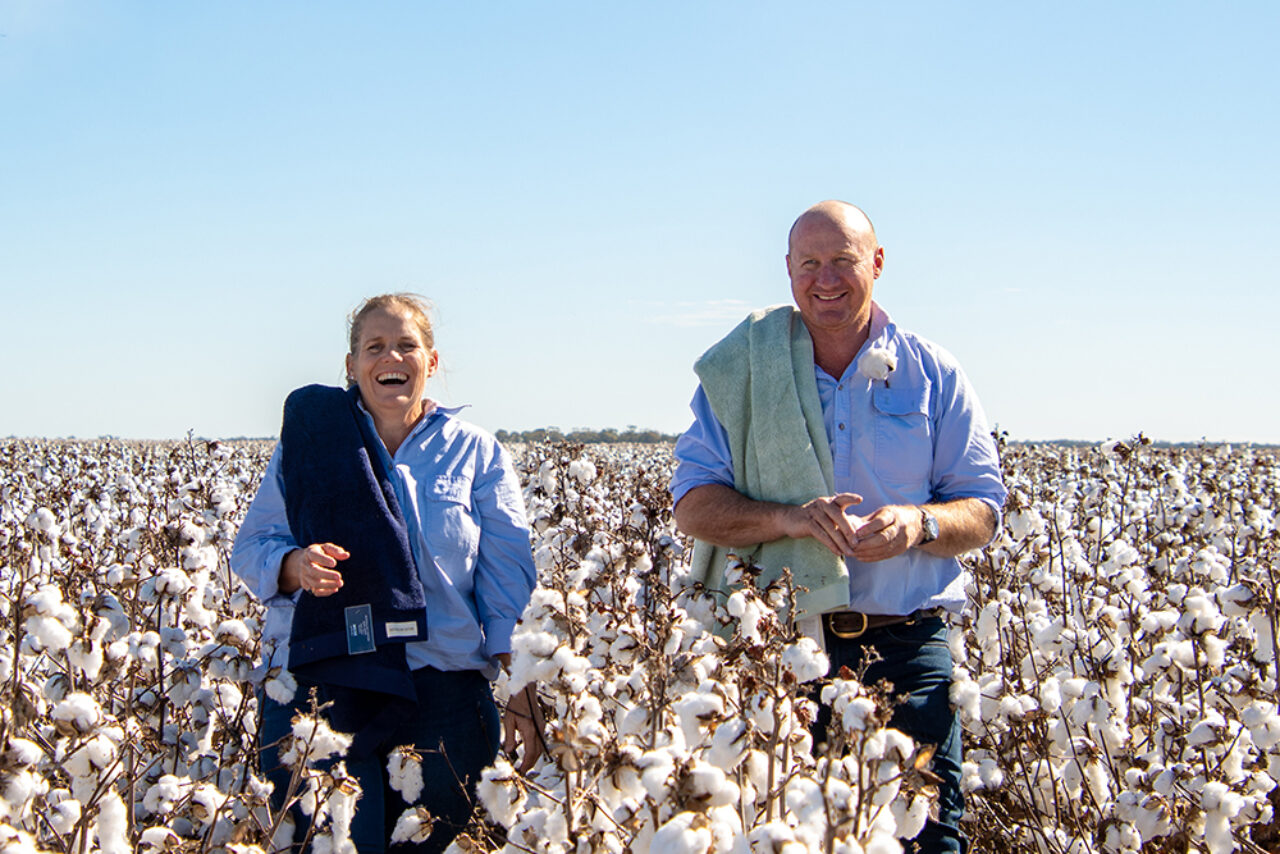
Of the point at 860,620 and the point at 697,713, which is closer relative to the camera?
the point at 697,713

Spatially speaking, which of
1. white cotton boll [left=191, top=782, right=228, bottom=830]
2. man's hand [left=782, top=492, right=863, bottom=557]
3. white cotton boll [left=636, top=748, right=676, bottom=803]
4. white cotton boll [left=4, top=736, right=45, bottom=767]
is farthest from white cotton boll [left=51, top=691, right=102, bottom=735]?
man's hand [left=782, top=492, right=863, bottom=557]

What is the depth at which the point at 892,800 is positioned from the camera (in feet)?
7.36

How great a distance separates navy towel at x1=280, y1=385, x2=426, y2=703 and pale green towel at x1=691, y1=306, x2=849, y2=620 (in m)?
1.01

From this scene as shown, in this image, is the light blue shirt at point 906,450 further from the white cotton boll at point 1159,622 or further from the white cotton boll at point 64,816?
the white cotton boll at point 64,816

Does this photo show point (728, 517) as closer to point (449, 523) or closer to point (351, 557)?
point (449, 523)

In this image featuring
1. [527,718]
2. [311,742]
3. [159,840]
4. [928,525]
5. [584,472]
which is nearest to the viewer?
[159,840]

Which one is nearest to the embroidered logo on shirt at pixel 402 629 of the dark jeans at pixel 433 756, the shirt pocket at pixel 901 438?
the dark jeans at pixel 433 756

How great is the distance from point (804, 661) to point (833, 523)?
0.80m

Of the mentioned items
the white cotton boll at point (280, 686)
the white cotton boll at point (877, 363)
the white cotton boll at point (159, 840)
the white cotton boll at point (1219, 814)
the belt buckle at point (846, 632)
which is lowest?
the white cotton boll at point (1219, 814)

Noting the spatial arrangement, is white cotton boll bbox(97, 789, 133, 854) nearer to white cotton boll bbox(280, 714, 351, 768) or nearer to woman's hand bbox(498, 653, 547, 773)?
white cotton boll bbox(280, 714, 351, 768)

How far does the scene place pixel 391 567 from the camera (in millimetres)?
3324

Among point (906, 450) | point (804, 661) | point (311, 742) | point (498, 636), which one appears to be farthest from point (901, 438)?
point (311, 742)

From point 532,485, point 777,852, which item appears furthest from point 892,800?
point 532,485

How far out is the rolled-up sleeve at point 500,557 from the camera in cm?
349
